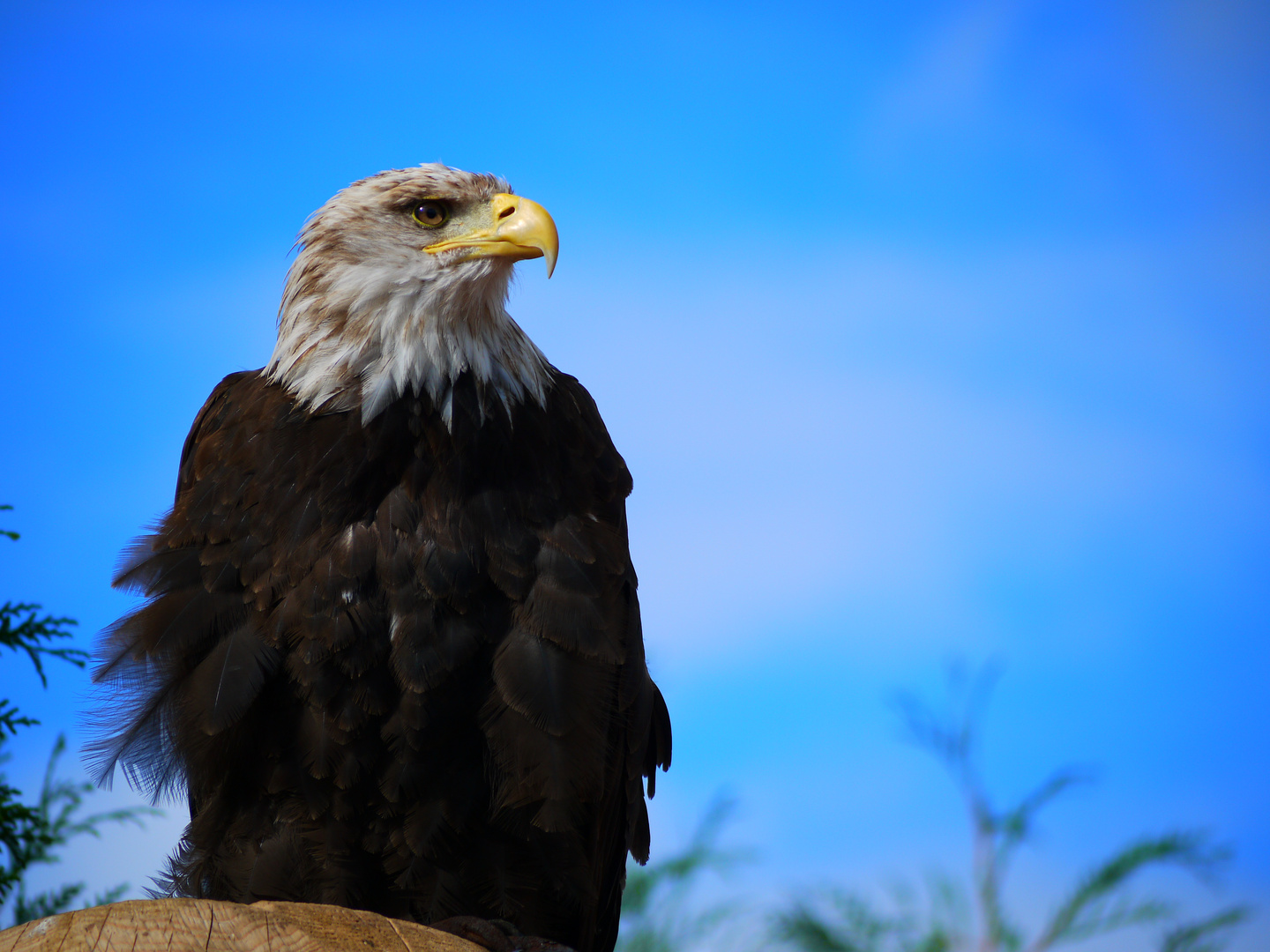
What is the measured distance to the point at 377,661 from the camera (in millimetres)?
2977

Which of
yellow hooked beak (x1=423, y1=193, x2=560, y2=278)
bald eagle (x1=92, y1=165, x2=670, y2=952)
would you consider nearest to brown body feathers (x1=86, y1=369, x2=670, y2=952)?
bald eagle (x1=92, y1=165, x2=670, y2=952)

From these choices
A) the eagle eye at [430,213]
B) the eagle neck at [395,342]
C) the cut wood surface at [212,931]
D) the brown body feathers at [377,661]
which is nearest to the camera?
the cut wood surface at [212,931]

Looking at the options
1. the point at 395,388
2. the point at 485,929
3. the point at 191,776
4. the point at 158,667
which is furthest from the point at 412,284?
the point at 485,929

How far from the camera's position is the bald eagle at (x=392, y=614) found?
298cm

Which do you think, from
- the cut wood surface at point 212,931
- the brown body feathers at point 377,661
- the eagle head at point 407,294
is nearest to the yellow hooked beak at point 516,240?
the eagle head at point 407,294

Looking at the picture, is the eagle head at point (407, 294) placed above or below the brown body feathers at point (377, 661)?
above

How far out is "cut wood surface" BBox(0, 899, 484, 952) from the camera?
1939 millimetres

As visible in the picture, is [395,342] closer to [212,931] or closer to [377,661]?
[377,661]

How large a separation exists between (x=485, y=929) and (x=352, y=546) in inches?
41.6

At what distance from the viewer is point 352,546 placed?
2.98 m

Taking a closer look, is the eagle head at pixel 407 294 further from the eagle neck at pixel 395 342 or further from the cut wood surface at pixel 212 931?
the cut wood surface at pixel 212 931

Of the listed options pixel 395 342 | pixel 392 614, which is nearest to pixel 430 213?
pixel 395 342

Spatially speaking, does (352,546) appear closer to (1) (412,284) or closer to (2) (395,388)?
(2) (395,388)

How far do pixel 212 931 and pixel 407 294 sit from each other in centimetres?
181
